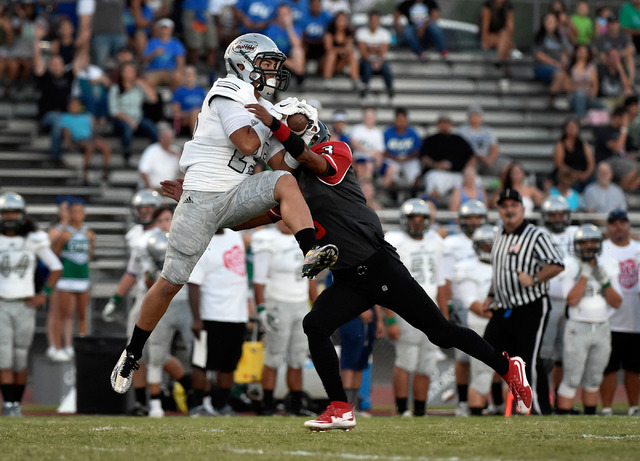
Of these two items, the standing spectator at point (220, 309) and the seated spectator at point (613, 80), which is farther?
the seated spectator at point (613, 80)

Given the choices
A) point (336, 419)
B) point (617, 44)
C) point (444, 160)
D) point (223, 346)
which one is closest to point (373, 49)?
point (444, 160)

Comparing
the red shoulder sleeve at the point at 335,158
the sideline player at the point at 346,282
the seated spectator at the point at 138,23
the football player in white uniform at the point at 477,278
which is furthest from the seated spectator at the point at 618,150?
the red shoulder sleeve at the point at 335,158

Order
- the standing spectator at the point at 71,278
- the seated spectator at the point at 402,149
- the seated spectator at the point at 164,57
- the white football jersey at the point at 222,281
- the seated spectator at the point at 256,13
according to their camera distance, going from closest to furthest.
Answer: the white football jersey at the point at 222,281 < the standing spectator at the point at 71,278 < the seated spectator at the point at 402,149 < the seated spectator at the point at 164,57 < the seated spectator at the point at 256,13

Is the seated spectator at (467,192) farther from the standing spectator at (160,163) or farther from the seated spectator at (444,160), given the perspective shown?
the standing spectator at (160,163)

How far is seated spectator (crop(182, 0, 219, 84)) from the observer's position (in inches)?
589

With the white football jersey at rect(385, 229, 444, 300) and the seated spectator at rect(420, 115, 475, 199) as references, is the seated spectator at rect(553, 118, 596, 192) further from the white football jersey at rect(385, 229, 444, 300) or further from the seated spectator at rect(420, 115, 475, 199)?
the white football jersey at rect(385, 229, 444, 300)

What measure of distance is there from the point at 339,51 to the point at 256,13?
131 centimetres

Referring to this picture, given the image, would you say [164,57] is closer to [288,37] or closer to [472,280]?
[288,37]

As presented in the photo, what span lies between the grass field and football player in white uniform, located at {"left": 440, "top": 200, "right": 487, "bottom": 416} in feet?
9.63

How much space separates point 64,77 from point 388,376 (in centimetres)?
547

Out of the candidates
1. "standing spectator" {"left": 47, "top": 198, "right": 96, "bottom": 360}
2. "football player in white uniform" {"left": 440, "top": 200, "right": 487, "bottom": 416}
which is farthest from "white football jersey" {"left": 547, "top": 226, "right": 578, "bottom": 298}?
"standing spectator" {"left": 47, "top": 198, "right": 96, "bottom": 360}

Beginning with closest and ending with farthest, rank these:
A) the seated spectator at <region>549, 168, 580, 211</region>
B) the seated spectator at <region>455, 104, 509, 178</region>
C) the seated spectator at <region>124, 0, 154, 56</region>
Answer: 1. the seated spectator at <region>549, 168, 580, 211</region>
2. the seated spectator at <region>455, 104, 509, 178</region>
3. the seated spectator at <region>124, 0, 154, 56</region>

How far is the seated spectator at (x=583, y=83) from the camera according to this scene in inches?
607

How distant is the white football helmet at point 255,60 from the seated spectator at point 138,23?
9009 millimetres
